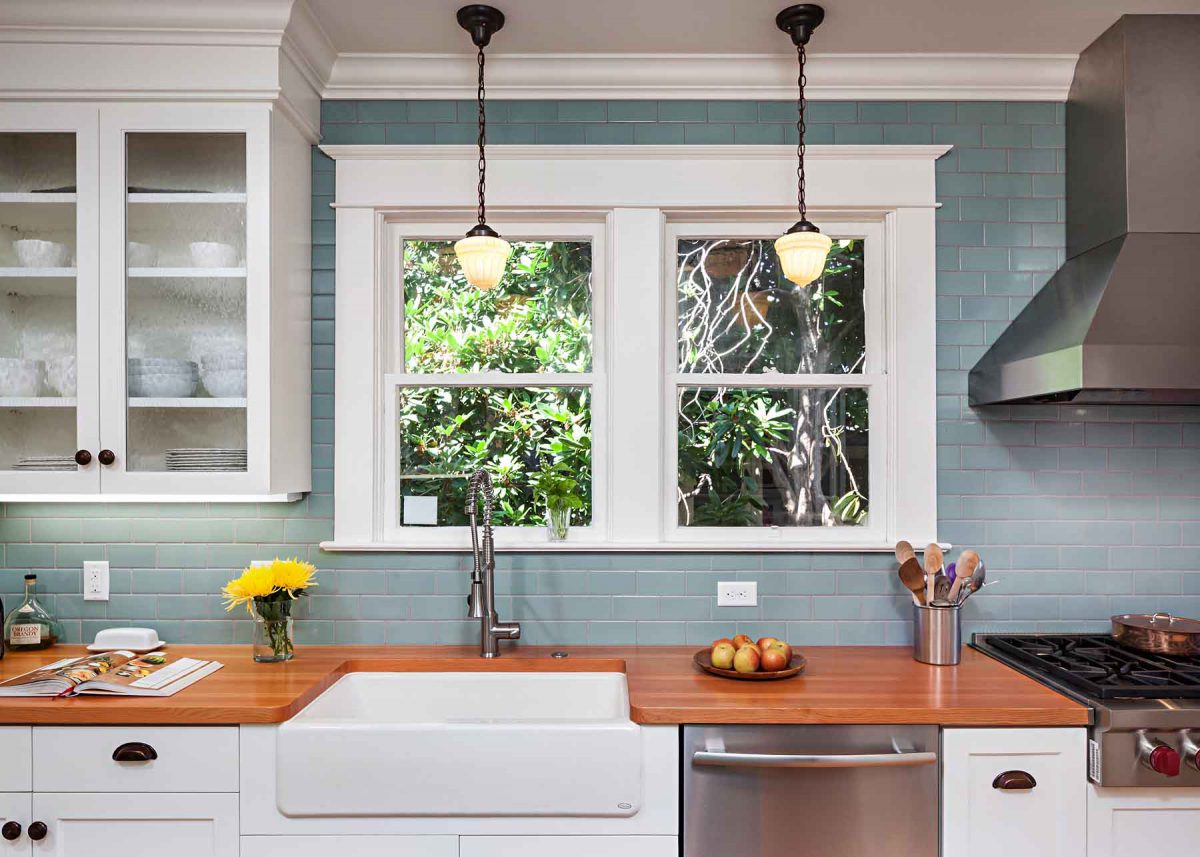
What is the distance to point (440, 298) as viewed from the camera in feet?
7.82

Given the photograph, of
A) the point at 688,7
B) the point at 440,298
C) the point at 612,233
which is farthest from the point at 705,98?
the point at 440,298

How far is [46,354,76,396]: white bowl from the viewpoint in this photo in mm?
1955

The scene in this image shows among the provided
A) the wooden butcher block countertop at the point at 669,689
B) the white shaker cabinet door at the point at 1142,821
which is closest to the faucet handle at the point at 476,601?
the wooden butcher block countertop at the point at 669,689

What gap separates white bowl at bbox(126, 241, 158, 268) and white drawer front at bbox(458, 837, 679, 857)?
164 cm

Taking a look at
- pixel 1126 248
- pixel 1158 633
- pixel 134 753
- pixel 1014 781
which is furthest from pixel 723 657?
pixel 1126 248

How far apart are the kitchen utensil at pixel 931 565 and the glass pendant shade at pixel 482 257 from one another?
1404 mm

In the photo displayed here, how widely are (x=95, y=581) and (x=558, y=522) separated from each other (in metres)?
1.39

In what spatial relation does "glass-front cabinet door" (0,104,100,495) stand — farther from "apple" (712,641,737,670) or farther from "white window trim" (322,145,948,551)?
"apple" (712,641,737,670)

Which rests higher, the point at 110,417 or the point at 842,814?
the point at 110,417

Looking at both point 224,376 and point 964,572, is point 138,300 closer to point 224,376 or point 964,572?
point 224,376

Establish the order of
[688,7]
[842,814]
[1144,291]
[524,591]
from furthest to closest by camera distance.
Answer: [524,591] → [688,7] → [1144,291] → [842,814]

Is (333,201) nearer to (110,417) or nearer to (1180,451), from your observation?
(110,417)

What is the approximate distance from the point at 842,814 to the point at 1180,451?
1.57 metres

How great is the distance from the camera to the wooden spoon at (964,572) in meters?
2.05
